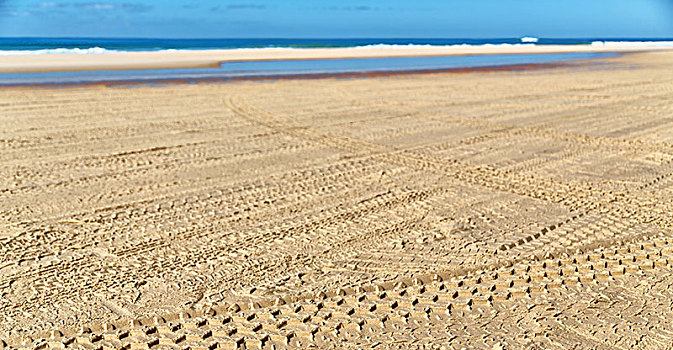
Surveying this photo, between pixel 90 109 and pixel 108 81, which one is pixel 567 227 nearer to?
pixel 90 109

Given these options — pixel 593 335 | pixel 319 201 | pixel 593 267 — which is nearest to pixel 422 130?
pixel 319 201

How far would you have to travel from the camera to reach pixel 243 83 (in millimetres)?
16156

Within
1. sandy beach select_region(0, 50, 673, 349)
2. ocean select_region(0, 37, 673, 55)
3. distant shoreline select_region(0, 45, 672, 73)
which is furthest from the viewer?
ocean select_region(0, 37, 673, 55)

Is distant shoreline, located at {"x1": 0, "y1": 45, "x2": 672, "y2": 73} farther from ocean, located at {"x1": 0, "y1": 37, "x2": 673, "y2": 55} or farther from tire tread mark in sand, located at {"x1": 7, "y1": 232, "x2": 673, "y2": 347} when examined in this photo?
tire tread mark in sand, located at {"x1": 7, "y1": 232, "x2": 673, "y2": 347}

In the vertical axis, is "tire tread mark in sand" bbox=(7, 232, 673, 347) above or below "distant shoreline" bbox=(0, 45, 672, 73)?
below

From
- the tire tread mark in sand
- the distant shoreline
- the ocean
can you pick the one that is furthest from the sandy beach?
the ocean

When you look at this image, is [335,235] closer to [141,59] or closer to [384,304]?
[384,304]

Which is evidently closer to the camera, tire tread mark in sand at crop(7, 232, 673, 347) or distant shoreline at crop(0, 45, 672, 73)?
tire tread mark in sand at crop(7, 232, 673, 347)

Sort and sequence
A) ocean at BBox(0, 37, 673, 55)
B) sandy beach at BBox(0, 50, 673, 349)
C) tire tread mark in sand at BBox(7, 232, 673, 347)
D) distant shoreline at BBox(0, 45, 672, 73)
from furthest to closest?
ocean at BBox(0, 37, 673, 55) < distant shoreline at BBox(0, 45, 672, 73) < sandy beach at BBox(0, 50, 673, 349) < tire tread mark in sand at BBox(7, 232, 673, 347)

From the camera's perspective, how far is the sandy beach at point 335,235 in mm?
2975

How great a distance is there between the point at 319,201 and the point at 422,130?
12.2 feet

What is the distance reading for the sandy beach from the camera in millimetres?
2975

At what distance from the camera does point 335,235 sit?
4207 mm

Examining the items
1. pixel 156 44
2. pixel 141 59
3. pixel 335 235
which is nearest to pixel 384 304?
pixel 335 235
